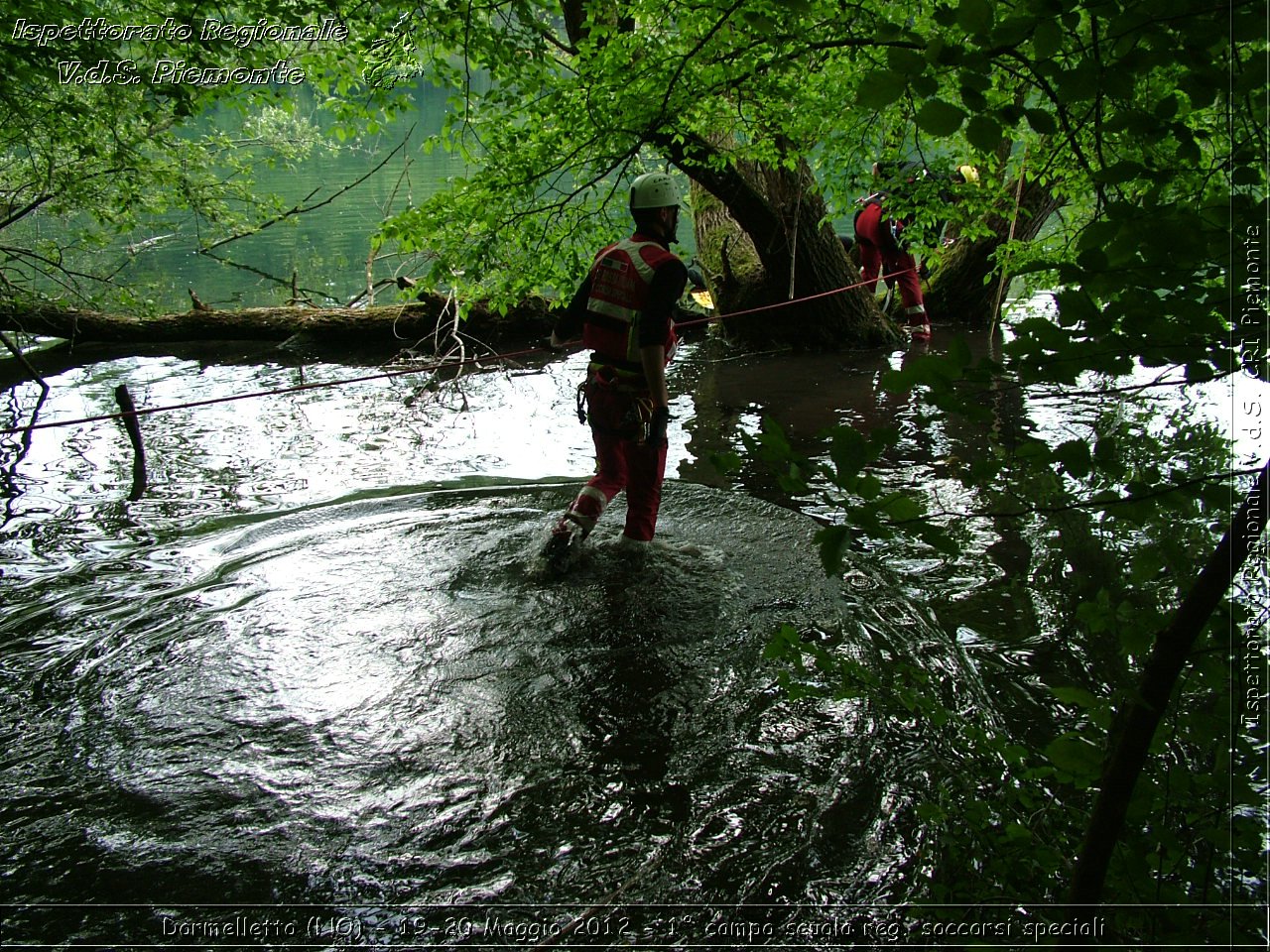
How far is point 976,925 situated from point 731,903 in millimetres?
714

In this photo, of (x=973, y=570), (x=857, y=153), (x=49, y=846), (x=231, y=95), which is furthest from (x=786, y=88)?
(x=49, y=846)

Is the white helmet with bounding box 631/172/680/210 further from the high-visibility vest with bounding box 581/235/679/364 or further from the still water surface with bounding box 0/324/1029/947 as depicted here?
the still water surface with bounding box 0/324/1029/947

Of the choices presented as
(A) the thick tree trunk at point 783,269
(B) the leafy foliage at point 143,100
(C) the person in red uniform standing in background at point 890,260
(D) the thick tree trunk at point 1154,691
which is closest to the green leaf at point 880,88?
(D) the thick tree trunk at point 1154,691

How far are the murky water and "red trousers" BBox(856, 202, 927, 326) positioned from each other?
5229mm

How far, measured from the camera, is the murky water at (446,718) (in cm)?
267

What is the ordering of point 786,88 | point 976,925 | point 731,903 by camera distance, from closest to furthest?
point 976,925, point 731,903, point 786,88

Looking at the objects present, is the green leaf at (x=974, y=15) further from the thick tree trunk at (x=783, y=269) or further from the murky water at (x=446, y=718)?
the thick tree trunk at (x=783, y=269)

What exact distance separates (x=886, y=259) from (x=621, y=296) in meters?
8.10

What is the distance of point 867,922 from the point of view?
2.58 metres

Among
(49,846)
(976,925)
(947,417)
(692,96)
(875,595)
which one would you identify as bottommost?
(49,846)

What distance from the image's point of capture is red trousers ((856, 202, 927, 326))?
11.3 metres

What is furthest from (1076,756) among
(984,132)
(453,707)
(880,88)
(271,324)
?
(271,324)

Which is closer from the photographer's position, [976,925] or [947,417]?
[976,925]

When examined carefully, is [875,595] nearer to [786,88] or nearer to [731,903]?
[731,903]
